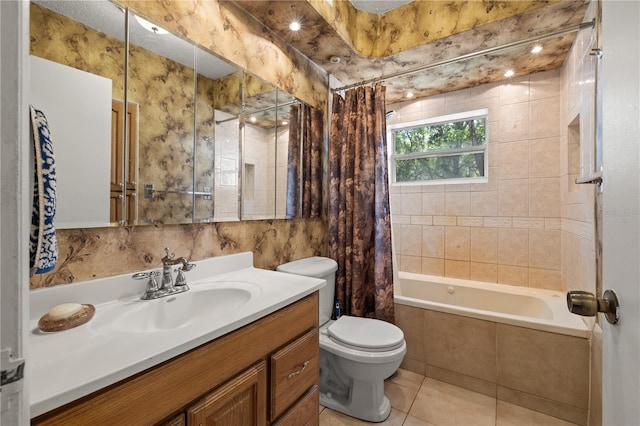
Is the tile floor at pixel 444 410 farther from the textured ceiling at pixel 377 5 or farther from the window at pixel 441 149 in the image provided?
the textured ceiling at pixel 377 5

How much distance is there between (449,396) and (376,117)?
1967mm

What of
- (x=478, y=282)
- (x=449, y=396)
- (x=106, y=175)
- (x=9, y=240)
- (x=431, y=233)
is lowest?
(x=449, y=396)

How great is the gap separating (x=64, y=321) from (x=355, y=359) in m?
1.24

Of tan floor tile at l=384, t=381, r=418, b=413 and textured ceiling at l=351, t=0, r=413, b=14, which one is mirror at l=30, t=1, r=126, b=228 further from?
tan floor tile at l=384, t=381, r=418, b=413

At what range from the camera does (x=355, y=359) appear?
4.81 feet

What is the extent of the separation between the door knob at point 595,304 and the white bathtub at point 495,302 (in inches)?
53.8

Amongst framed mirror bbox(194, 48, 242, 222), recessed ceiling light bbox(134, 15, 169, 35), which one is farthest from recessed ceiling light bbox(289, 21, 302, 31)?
recessed ceiling light bbox(134, 15, 169, 35)

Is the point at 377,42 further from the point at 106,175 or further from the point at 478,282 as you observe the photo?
the point at 478,282

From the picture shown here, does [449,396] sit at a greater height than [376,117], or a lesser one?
lesser

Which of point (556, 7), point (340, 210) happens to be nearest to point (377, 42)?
point (556, 7)

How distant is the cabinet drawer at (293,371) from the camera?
0.98 meters

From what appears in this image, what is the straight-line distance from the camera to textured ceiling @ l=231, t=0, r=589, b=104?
1583mm

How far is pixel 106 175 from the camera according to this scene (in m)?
1.01

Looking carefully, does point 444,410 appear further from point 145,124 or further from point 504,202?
point 145,124
